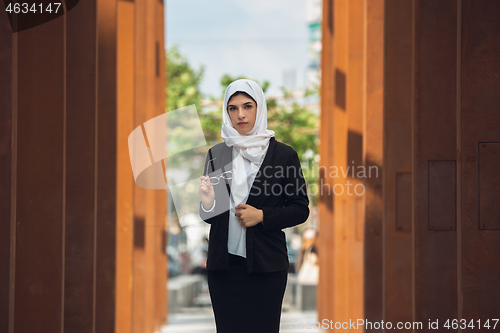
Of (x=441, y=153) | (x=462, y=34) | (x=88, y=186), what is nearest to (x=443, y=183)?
(x=441, y=153)

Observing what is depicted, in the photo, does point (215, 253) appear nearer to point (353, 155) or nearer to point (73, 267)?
point (73, 267)

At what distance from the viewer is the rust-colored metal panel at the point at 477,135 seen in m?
3.20

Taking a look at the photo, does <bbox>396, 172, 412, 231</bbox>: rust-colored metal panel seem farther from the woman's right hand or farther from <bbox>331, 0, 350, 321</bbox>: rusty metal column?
the woman's right hand

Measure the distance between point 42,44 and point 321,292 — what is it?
559 cm

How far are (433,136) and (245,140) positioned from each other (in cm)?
150

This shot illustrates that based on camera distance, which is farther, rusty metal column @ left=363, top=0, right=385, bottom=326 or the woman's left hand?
rusty metal column @ left=363, top=0, right=385, bottom=326

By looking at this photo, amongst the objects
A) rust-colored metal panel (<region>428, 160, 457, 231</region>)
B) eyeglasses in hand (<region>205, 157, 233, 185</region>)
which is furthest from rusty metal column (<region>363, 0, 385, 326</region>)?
eyeglasses in hand (<region>205, 157, 233, 185</region>)

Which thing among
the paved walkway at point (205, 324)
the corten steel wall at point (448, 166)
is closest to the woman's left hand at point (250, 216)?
the corten steel wall at point (448, 166)

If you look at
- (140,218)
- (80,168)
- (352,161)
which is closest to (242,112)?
(80,168)

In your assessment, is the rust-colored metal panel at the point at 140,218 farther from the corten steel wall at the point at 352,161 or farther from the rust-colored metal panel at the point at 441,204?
the rust-colored metal panel at the point at 441,204

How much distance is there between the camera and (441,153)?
3453 millimetres

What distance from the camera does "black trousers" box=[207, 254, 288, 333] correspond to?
8.03 ft

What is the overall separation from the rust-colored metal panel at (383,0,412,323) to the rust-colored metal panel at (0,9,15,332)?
2651 mm

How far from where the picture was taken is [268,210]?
2.45 m
